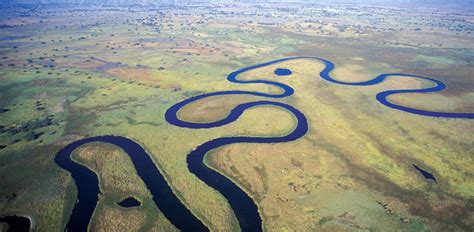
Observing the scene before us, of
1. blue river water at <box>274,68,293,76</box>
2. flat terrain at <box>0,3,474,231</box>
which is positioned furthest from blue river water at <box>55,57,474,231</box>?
blue river water at <box>274,68,293,76</box>

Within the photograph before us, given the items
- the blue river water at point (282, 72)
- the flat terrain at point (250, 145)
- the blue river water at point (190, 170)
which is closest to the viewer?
the blue river water at point (190, 170)

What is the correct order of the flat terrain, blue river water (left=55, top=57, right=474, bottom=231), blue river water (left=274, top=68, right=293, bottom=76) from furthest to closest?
1. blue river water (left=274, top=68, right=293, bottom=76)
2. the flat terrain
3. blue river water (left=55, top=57, right=474, bottom=231)

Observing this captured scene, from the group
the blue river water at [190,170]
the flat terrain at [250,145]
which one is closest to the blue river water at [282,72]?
the flat terrain at [250,145]

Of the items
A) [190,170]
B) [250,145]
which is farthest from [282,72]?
[190,170]

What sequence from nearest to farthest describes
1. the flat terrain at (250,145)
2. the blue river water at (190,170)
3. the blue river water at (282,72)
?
the blue river water at (190,170) → the flat terrain at (250,145) → the blue river water at (282,72)

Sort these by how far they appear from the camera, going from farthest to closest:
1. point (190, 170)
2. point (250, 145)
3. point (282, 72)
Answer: point (282, 72)
point (250, 145)
point (190, 170)

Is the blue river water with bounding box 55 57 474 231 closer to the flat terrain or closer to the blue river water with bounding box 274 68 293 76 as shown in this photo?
the flat terrain

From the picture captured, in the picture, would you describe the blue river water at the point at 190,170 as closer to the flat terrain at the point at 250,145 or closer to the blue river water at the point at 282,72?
the flat terrain at the point at 250,145

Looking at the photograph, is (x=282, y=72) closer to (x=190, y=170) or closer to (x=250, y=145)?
(x=250, y=145)

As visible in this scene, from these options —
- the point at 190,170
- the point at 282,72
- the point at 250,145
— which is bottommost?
the point at 190,170

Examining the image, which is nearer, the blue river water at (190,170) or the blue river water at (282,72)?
the blue river water at (190,170)

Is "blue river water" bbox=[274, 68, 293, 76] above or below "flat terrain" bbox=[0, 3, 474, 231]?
above

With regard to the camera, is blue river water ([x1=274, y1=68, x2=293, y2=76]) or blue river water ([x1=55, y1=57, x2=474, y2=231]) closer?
blue river water ([x1=55, y1=57, x2=474, y2=231])
